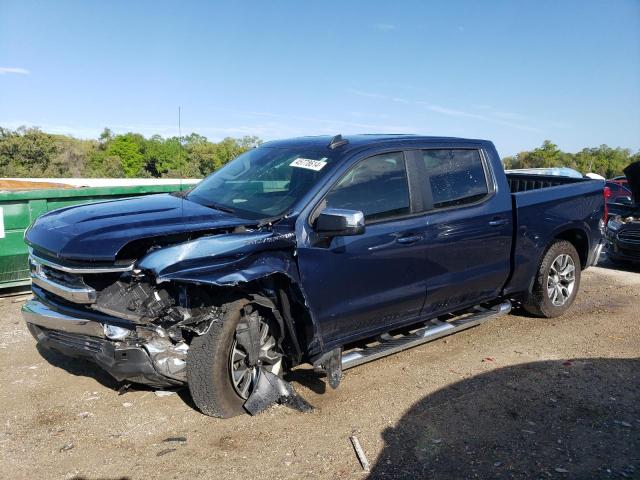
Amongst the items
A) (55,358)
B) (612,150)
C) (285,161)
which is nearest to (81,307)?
(55,358)

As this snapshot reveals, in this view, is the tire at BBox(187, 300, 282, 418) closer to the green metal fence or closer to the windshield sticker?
the windshield sticker

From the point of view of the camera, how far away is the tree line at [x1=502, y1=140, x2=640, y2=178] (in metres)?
48.5

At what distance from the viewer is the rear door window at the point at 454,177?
4.68 meters

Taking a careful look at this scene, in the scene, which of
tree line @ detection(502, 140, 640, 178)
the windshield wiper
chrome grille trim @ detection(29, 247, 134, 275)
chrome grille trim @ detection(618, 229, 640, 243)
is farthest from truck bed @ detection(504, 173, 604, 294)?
tree line @ detection(502, 140, 640, 178)

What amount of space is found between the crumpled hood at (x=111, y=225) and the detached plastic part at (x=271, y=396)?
114 centimetres

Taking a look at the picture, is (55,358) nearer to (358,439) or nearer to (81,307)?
(81,307)

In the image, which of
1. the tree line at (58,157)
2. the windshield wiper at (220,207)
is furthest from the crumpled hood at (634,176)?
the tree line at (58,157)

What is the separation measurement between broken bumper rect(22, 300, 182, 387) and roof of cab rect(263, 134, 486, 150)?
218 centimetres

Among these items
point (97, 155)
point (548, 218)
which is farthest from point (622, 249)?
point (97, 155)

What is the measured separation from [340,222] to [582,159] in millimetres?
55222

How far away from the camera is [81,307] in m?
3.56

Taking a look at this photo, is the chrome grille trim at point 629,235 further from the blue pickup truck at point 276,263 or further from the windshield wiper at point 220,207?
the windshield wiper at point 220,207

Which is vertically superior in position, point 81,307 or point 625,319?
point 81,307

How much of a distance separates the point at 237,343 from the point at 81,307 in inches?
41.6
